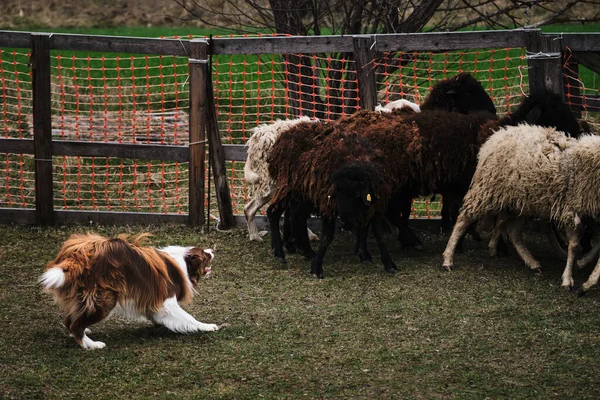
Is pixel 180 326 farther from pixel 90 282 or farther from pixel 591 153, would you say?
pixel 591 153

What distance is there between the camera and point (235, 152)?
35.1 ft

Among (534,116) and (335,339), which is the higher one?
(534,116)

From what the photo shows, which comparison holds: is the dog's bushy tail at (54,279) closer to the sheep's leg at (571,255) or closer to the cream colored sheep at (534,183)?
the cream colored sheep at (534,183)

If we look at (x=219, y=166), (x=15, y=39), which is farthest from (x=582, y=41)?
(x=15, y=39)

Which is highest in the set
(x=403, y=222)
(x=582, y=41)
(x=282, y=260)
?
(x=582, y=41)

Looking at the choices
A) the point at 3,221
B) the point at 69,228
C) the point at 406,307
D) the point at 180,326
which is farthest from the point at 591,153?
the point at 3,221

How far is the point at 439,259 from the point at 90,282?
409 centimetres

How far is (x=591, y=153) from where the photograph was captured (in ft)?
26.1

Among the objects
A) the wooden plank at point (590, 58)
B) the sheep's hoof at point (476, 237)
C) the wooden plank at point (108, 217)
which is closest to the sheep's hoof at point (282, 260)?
the wooden plank at point (108, 217)

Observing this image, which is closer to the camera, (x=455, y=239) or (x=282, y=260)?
(x=455, y=239)

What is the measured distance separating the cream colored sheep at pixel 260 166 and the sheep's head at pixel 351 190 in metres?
1.47

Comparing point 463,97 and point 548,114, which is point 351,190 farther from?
point 463,97

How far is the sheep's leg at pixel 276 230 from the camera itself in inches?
369

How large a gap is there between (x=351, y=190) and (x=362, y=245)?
99 centimetres
